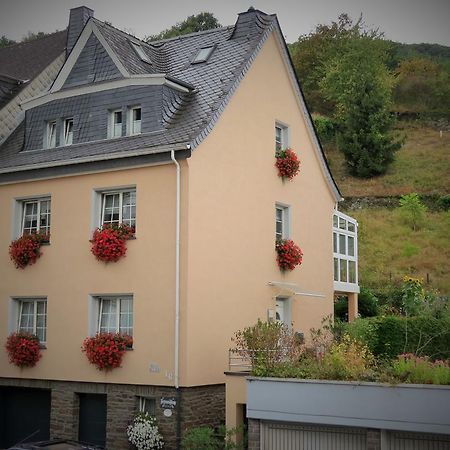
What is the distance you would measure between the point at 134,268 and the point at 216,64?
6495 mm

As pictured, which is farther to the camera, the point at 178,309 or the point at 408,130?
the point at 408,130

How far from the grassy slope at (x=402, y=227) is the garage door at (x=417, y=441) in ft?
86.1

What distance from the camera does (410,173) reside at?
2211 inches

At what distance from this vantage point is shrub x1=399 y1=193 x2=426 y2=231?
1861 inches

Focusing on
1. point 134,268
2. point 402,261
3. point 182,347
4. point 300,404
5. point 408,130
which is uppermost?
point 408,130

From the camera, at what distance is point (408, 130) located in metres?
69.2

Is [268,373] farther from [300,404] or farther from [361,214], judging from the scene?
[361,214]

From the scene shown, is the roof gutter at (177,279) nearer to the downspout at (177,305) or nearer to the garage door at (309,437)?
the downspout at (177,305)

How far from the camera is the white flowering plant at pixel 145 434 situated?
16.3 metres

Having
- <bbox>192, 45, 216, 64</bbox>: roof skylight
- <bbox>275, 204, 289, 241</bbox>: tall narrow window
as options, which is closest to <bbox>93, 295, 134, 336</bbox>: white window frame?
<bbox>275, 204, 289, 241</bbox>: tall narrow window

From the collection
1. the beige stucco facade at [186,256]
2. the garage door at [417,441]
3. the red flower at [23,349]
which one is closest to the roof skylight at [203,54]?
the beige stucco facade at [186,256]

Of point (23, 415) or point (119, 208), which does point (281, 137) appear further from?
point (23, 415)

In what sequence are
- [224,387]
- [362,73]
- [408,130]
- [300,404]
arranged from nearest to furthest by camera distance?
[300,404] < [224,387] < [362,73] < [408,130]

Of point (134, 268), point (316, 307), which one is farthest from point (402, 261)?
point (134, 268)
